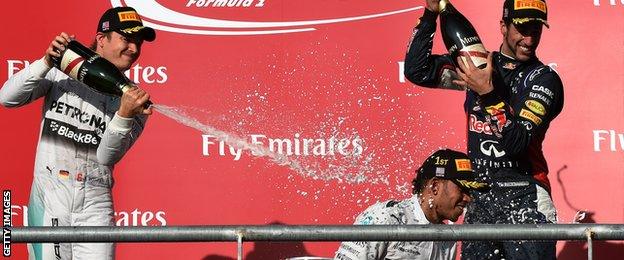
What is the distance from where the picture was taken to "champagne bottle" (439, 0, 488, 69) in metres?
5.70

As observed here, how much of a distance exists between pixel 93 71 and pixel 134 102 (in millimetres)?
258

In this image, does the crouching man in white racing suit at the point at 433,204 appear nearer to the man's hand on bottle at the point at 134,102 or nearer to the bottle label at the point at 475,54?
the bottle label at the point at 475,54

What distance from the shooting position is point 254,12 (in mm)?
Answer: 7004

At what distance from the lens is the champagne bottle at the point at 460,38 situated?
5703 mm

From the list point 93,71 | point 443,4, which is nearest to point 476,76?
point 443,4

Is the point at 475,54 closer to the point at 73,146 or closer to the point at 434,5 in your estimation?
the point at 434,5

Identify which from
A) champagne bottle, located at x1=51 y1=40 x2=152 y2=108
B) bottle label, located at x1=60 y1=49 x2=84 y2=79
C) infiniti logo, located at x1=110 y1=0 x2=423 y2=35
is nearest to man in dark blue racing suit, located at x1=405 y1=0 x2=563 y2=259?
infiniti logo, located at x1=110 y1=0 x2=423 y2=35

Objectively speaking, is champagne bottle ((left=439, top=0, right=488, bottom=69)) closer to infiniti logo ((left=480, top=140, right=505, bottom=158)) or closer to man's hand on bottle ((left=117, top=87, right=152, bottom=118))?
infiniti logo ((left=480, top=140, right=505, bottom=158))

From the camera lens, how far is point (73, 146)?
5.98 meters

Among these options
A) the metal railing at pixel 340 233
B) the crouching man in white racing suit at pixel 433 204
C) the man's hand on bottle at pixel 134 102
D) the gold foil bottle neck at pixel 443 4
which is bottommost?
the metal railing at pixel 340 233

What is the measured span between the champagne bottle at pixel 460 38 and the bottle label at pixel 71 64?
5.06ft

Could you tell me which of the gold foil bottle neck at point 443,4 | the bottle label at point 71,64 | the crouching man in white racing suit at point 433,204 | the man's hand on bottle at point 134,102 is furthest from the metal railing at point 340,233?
the gold foil bottle neck at point 443,4

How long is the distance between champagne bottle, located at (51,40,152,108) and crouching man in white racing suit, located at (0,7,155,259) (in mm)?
151

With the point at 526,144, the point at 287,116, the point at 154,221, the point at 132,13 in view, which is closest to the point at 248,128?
the point at 287,116
